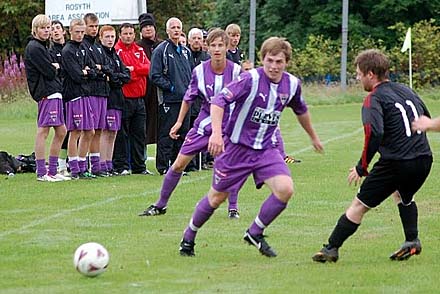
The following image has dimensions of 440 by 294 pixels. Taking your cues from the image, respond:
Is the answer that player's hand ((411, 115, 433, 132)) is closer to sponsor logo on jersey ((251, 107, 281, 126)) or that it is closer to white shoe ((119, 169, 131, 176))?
sponsor logo on jersey ((251, 107, 281, 126))

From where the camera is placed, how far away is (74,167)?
15164 mm

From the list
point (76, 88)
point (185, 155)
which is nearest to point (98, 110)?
point (76, 88)

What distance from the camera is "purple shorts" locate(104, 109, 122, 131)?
15398mm

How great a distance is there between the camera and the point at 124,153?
16.2 m

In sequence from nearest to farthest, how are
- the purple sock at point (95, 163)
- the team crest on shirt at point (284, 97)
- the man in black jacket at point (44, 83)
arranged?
the team crest on shirt at point (284, 97) → the man in black jacket at point (44, 83) → the purple sock at point (95, 163)

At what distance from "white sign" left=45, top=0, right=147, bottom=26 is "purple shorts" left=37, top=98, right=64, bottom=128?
6.12 meters

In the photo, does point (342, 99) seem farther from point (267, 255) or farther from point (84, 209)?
point (267, 255)

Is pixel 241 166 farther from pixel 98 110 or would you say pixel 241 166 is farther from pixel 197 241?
pixel 98 110

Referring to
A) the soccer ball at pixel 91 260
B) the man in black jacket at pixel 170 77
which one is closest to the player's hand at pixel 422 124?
the soccer ball at pixel 91 260


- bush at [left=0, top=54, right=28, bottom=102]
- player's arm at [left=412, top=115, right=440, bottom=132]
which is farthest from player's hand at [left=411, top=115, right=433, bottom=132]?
bush at [left=0, top=54, right=28, bottom=102]

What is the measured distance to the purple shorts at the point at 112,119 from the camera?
50.5 ft

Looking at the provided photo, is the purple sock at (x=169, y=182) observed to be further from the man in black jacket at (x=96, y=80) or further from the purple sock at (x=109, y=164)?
the purple sock at (x=109, y=164)

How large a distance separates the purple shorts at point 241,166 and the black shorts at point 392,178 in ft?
2.22

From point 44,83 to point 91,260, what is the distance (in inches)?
261
